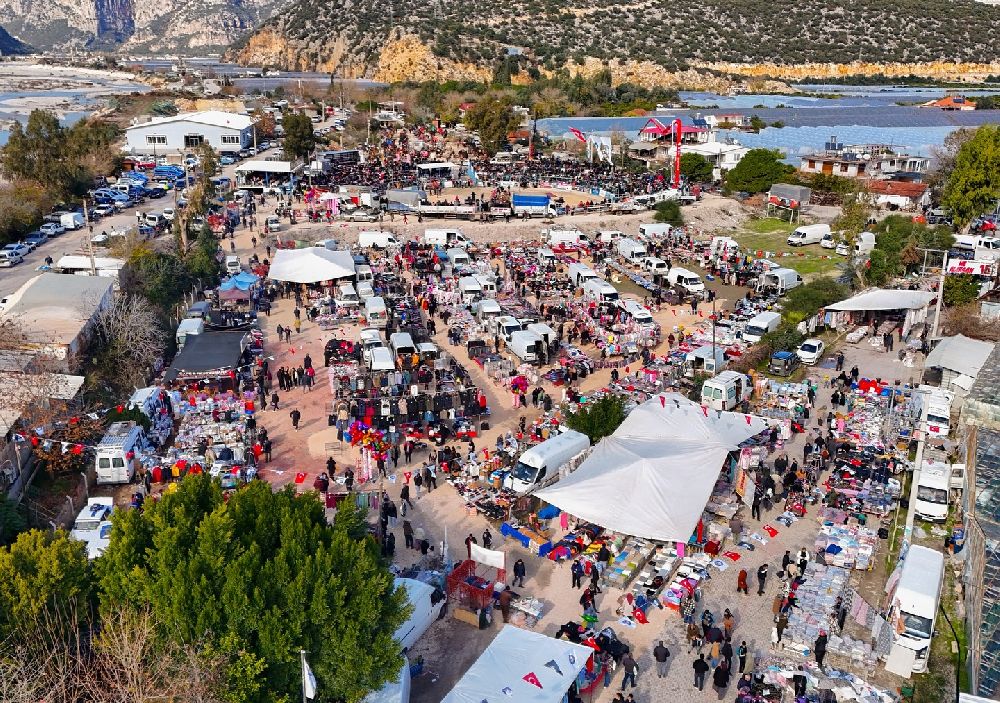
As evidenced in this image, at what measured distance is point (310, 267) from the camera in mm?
33219

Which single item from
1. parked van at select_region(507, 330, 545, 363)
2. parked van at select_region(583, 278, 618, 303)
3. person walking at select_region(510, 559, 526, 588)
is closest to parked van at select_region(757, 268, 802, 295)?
parked van at select_region(583, 278, 618, 303)

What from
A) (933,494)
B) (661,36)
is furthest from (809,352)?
(661,36)

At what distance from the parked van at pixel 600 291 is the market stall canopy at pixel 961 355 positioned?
10.7 metres

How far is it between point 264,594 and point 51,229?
34632 millimetres

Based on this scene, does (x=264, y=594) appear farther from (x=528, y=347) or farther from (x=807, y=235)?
(x=807, y=235)

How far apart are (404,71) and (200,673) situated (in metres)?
96.6

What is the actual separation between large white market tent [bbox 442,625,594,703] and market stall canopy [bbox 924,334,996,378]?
15986mm

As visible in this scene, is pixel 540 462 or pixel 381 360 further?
pixel 381 360

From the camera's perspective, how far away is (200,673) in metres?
10.6

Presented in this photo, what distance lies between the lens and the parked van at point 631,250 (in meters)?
37.6

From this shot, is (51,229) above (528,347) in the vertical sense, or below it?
above

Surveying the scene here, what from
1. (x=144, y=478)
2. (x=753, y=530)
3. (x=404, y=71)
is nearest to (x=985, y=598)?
(x=753, y=530)

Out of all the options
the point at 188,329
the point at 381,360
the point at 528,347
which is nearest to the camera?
the point at 381,360

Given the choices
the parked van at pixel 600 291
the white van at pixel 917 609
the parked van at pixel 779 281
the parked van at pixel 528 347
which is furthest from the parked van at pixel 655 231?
the white van at pixel 917 609
